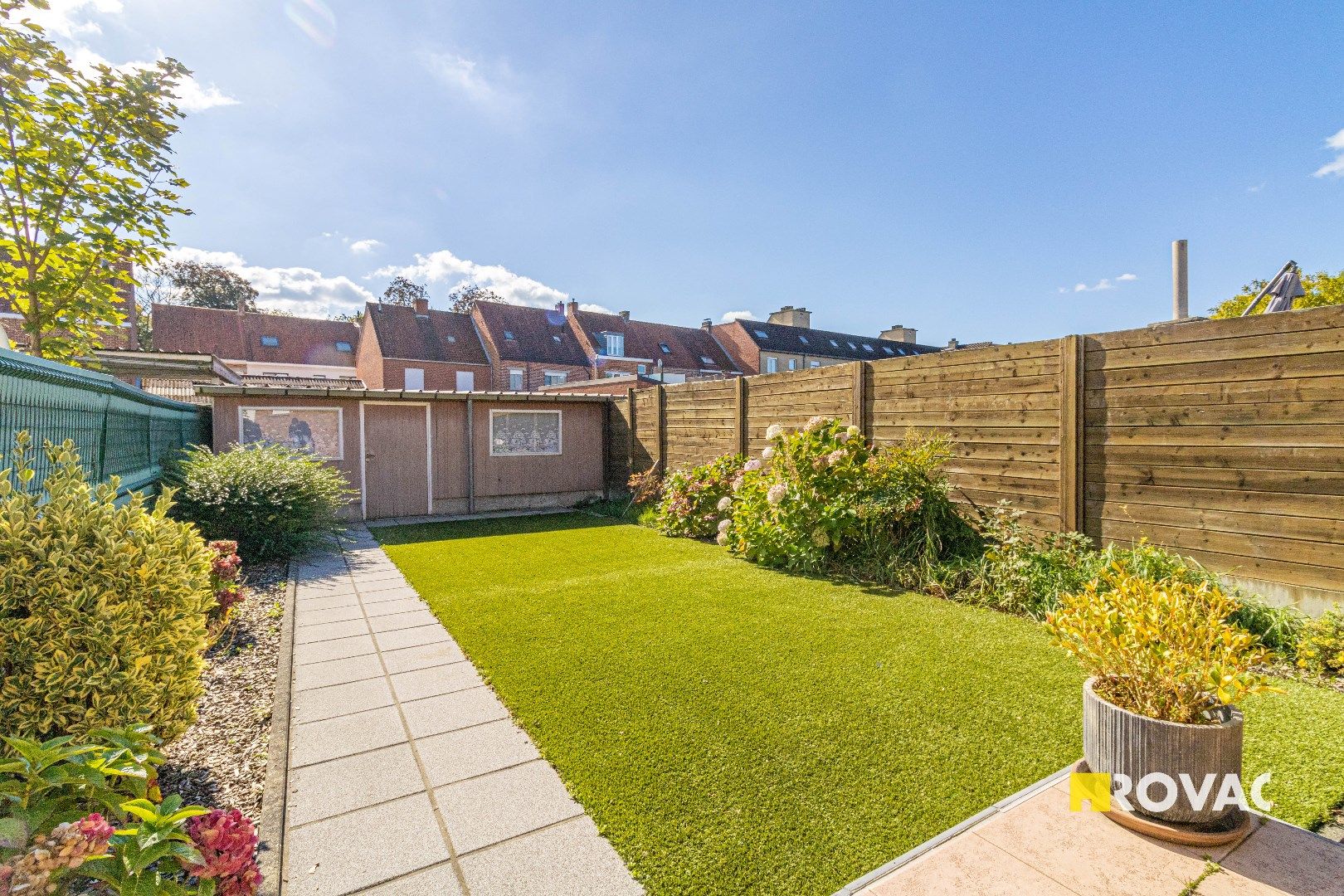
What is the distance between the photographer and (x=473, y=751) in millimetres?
2643

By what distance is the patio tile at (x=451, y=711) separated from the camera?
9.47 ft

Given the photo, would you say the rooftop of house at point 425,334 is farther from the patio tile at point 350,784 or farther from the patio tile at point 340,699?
the patio tile at point 350,784

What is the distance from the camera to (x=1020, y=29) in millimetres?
6441

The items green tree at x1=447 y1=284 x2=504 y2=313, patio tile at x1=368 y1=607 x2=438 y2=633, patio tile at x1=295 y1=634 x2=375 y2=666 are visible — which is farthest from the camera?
green tree at x1=447 y1=284 x2=504 y2=313

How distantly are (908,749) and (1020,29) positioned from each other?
7.79 metres

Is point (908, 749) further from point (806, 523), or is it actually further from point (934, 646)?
point (806, 523)

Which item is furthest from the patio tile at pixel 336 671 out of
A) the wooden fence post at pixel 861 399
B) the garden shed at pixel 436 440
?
the garden shed at pixel 436 440

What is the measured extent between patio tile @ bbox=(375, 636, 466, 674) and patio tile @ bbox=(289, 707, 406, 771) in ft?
2.05

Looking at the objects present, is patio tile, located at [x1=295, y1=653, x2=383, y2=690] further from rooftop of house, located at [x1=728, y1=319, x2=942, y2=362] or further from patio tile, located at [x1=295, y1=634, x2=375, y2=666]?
rooftop of house, located at [x1=728, y1=319, x2=942, y2=362]

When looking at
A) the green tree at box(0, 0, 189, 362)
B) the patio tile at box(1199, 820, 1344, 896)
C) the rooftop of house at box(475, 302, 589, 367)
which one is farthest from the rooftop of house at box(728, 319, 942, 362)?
the patio tile at box(1199, 820, 1344, 896)

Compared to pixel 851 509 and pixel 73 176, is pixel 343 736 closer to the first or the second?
pixel 73 176

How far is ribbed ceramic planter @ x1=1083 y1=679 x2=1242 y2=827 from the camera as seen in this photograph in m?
1.84

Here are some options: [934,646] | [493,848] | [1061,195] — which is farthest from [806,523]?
[1061,195]

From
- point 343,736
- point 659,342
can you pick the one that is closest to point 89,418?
point 343,736
